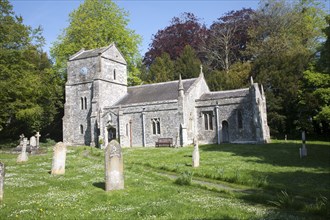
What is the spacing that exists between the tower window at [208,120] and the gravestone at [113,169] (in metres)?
23.2

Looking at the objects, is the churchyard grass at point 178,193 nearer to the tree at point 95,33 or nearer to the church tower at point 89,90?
the church tower at point 89,90

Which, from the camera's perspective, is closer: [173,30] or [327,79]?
[327,79]

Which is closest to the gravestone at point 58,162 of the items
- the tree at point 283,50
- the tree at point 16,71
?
the tree at point 16,71

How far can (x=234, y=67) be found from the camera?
45.6 metres

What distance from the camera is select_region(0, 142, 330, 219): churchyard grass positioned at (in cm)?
803

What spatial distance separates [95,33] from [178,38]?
51.9 feet

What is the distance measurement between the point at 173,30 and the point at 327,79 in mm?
30892

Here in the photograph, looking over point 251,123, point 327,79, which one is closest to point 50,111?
point 251,123

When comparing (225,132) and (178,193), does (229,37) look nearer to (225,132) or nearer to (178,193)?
(225,132)

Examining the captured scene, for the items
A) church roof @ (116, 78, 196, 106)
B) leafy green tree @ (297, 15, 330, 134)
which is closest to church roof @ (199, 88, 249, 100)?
church roof @ (116, 78, 196, 106)

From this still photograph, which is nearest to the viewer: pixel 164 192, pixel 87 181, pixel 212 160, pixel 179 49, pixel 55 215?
pixel 55 215

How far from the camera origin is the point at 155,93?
116 ft

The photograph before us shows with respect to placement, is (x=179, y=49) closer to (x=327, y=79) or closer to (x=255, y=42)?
(x=255, y=42)

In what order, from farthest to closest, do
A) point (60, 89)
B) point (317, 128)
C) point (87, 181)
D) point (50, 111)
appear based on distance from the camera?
point (60, 89)
point (50, 111)
point (317, 128)
point (87, 181)
